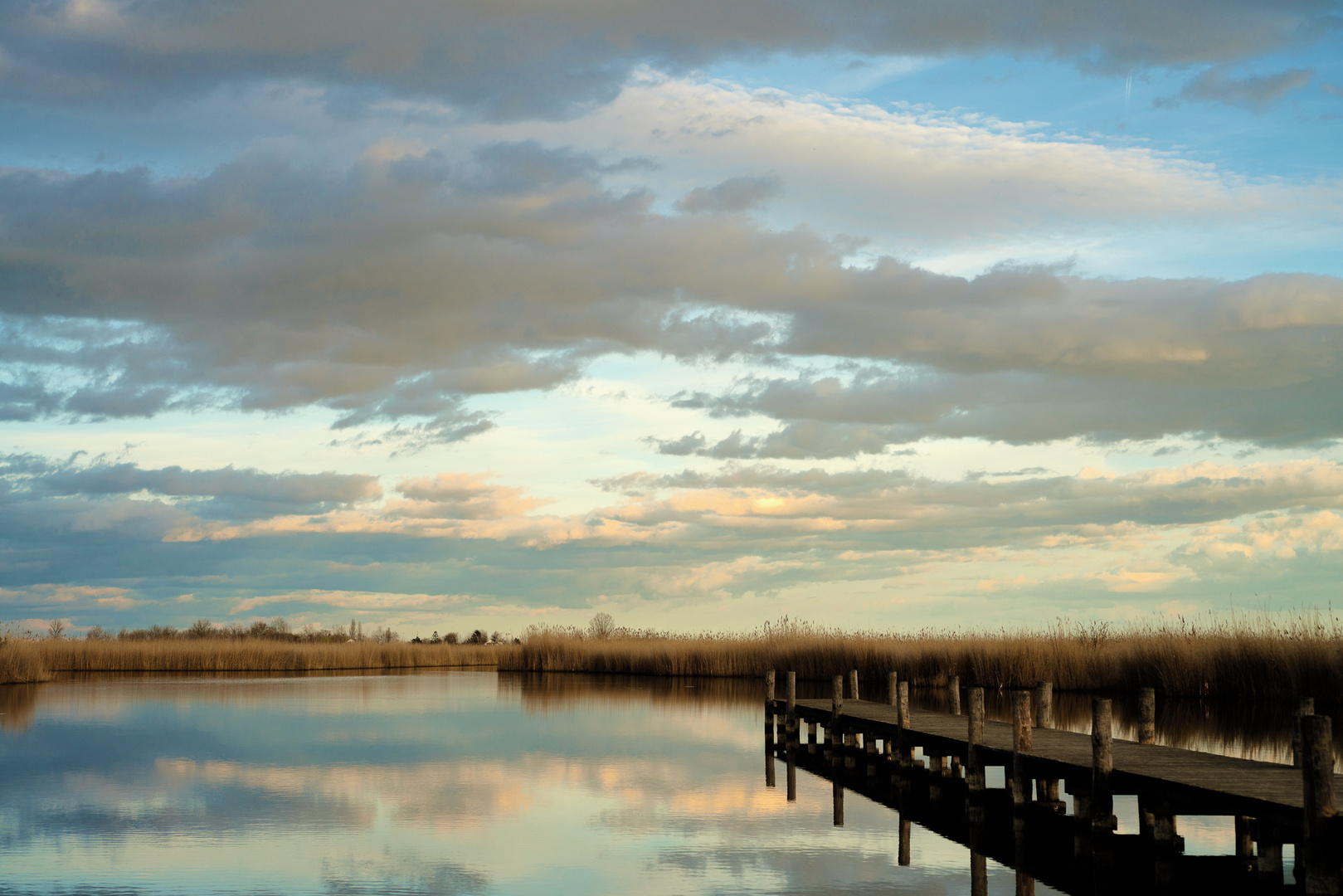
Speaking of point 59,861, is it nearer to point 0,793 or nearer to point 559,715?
point 0,793

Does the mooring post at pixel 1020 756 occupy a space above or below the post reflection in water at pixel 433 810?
above

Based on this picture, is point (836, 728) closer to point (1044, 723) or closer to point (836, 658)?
point (1044, 723)

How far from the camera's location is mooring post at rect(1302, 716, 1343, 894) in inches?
285

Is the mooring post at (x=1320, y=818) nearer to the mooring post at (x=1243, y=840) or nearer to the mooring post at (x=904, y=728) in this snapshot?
the mooring post at (x=1243, y=840)

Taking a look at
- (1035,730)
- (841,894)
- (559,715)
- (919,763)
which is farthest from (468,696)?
(841,894)

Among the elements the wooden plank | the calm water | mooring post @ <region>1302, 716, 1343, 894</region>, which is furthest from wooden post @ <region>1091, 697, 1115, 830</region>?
mooring post @ <region>1302, 716, 1343, 894</region>

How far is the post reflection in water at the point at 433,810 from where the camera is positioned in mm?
10062

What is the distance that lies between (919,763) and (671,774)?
339 centimetres

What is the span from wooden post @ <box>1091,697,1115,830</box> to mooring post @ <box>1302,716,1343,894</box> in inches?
94.9

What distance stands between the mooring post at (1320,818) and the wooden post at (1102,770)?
2.41 m

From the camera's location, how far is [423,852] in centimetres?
1112

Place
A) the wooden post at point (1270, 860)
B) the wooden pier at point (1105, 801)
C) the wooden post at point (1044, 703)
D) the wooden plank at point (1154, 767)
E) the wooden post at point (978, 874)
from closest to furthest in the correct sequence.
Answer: the wooden pier at point (1105, 801), the wooden plank at point (1154, 767), the wooden post at point (1270, 860), the wooden post at point (978, 874), the wooden post at point (1044, 703)

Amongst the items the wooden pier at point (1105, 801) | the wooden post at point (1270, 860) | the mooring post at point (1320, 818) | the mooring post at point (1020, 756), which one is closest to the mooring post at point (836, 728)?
the wooden pier at point (1105, 801)

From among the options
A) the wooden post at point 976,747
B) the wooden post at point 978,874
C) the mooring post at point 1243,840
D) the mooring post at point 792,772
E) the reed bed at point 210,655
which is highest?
the wooden post at point 976,747
